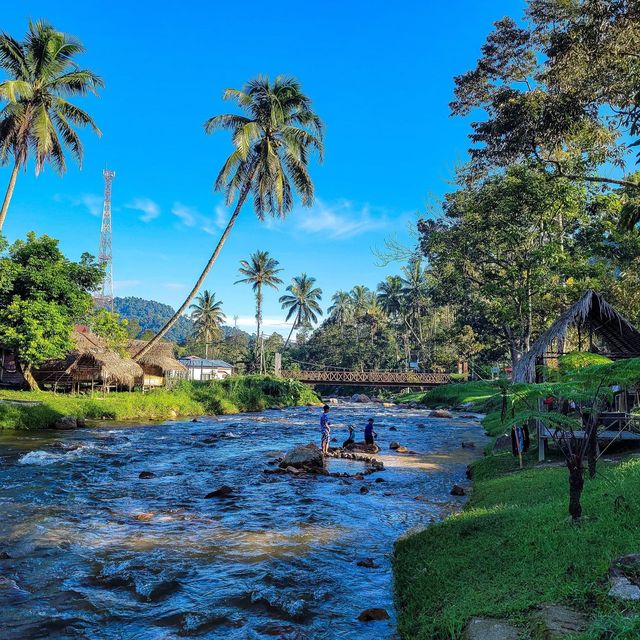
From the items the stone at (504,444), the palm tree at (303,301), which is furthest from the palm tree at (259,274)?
the stone at (504,444)

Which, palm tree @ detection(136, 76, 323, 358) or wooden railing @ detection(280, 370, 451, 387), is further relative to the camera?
wooden railing @ detection(280, 370, 451, 387)

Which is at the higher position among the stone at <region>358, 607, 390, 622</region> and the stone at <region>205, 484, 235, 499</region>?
the stone at <region>358, 607, 390, 622</region>

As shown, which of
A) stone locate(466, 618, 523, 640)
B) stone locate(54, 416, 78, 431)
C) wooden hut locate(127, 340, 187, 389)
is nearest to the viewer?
stone locate(466, 618, 523, 640)

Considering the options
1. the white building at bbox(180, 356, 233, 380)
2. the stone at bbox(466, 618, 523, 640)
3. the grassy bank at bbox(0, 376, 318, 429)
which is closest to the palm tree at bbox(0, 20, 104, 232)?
the grassy bank at bbox(0, 376, 318, 429)

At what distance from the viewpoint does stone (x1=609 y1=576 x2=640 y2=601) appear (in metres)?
3.93

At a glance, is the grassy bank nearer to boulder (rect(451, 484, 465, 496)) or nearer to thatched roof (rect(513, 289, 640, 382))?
boulder (rect(451, 484, 465, 496))

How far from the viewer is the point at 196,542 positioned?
8086 mm

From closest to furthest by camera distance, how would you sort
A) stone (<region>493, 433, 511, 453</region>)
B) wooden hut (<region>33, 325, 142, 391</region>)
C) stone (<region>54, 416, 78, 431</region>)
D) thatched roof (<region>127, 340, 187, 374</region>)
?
1. stone (<region>493, 433, 511, 453</region>)
2. stone (<region>54, 416, 78, 431</region>)
3. wooden hut (<region>33, 325, 142, 391</region>)
4. thatched roof (<region>127, 340, 187, 374</region>)

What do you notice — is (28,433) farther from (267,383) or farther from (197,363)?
(197,363)

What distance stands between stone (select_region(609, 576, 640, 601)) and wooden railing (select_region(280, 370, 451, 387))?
42346 millimetres

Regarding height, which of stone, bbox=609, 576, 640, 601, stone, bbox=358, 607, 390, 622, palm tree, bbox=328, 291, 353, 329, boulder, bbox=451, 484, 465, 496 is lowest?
boulder, bbox=451, 484, 465, 496

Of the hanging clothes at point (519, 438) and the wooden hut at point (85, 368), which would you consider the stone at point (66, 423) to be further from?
the hanging clothes at point (519, 438)

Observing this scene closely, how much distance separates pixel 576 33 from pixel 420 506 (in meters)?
12.3

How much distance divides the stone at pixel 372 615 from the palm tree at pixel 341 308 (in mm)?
68889
